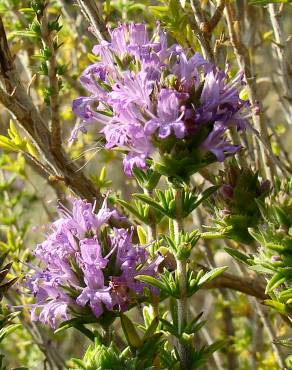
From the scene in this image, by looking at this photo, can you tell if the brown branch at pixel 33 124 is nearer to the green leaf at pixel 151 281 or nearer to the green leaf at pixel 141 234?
the green leaf at pixel 141 234

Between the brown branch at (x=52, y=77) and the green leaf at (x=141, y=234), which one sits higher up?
the brown branch at (x=52, y=77)

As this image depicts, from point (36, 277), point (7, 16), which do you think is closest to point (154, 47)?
point (36, 277)

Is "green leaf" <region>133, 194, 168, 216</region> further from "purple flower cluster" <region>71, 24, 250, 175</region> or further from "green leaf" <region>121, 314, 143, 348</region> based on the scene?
"green leaf" <region>121, 314, 143, 348</region>

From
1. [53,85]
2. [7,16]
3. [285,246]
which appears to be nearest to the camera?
[285,246]

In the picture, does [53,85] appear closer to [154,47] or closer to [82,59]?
[154,47]

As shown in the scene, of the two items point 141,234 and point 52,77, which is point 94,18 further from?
point 141,234

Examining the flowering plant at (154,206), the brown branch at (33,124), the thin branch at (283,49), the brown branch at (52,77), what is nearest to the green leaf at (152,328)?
the flowering plant at (154,206)

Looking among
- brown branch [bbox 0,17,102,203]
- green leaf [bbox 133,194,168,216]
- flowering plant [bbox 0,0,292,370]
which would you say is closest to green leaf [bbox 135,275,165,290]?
flowering plant [bbox 0,0,292,370]
